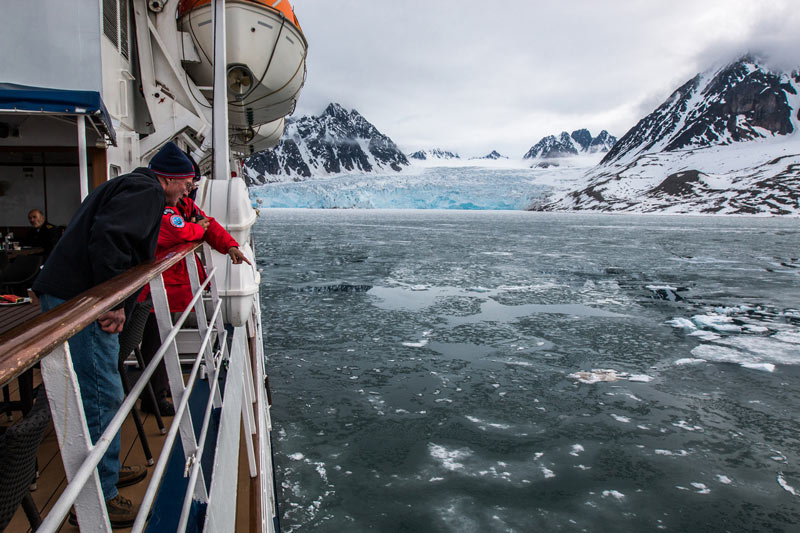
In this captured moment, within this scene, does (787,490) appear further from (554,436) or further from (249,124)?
(249,124)

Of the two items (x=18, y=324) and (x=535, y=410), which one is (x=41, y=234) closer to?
(x=18, y=324)

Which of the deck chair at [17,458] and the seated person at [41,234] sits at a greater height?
the seated person at [41,234]

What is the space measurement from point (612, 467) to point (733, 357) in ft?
12.4

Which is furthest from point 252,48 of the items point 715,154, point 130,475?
point 715,154

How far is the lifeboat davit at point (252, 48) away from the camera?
786 cm

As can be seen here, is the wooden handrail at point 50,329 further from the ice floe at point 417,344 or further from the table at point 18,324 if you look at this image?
the ice floe at point 417,344

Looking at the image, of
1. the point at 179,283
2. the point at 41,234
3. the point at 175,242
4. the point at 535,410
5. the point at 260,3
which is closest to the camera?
the point at 175,242

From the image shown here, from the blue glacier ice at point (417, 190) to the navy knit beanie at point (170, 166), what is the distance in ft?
238

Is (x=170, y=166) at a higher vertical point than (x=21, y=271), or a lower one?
higher

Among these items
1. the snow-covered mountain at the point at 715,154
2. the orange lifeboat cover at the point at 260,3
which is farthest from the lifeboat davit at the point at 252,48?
the snow-covered mountain at the point at 715,154

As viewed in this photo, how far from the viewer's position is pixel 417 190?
7669 cm

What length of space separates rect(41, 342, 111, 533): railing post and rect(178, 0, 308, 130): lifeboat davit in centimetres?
743

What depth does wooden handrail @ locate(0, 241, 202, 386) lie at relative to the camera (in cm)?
67

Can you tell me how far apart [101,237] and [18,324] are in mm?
629
